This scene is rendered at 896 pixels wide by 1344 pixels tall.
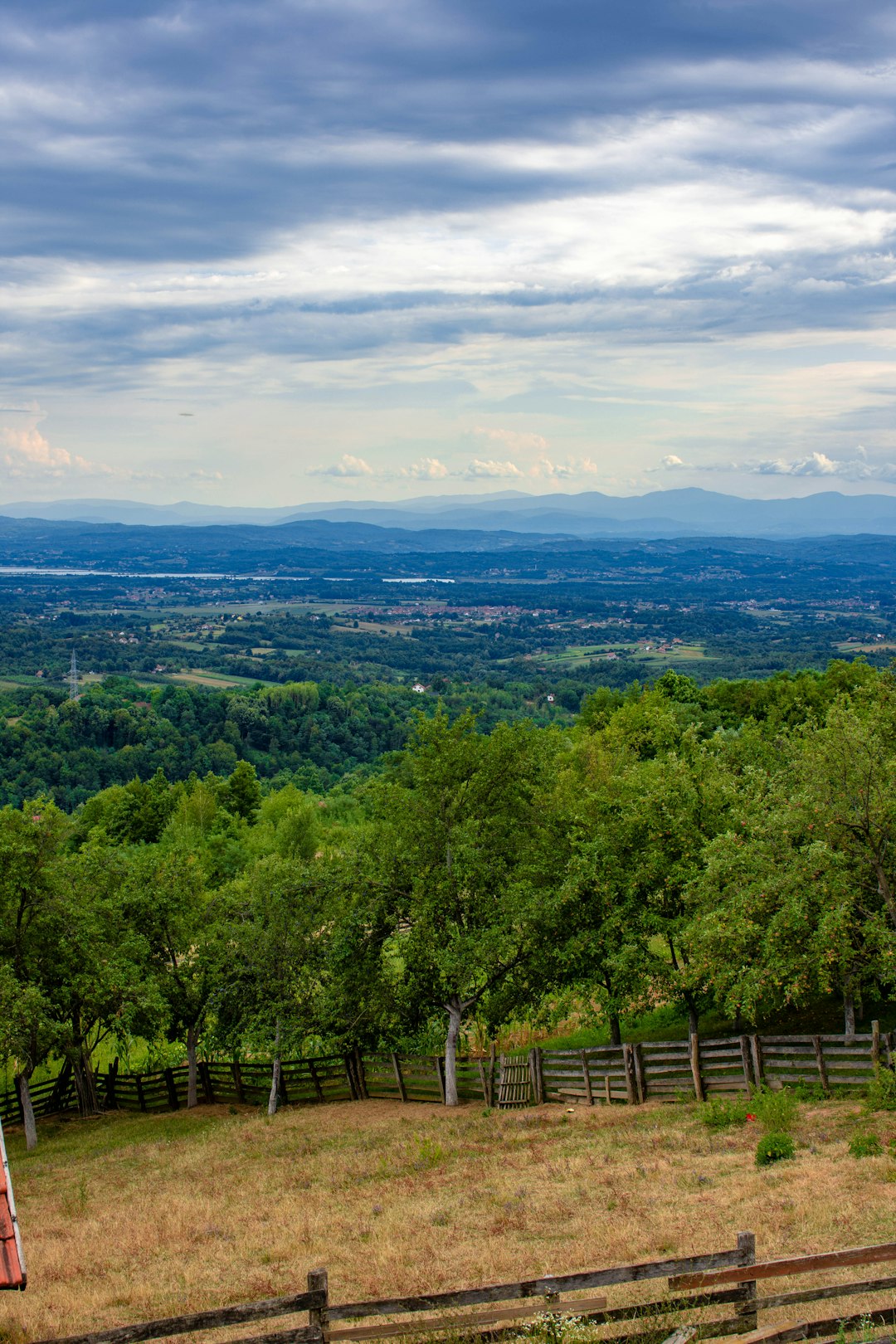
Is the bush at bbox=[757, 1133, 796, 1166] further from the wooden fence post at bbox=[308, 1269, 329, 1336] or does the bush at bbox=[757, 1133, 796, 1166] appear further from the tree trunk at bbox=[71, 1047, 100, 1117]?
the tree trunk at bbox=[71, 1047, 100, 1117]

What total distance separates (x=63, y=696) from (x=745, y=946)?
154270 millimetres

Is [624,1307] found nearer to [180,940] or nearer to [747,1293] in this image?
[747,1293]

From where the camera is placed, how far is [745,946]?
21.1m

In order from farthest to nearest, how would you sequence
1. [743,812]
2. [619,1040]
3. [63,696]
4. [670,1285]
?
[63,696] → [619,1040] → [743,812] → [670,1285]

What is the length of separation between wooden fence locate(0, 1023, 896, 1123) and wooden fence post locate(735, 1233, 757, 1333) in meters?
11.1

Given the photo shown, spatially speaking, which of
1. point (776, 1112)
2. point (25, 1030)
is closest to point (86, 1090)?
point (25, 1030)

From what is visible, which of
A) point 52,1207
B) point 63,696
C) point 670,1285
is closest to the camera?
point 670,1285

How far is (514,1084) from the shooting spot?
84.9 ft

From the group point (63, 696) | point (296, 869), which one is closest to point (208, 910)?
point (296, 869)

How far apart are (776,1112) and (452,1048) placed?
10182 mm

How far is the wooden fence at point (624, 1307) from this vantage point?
8906 mm

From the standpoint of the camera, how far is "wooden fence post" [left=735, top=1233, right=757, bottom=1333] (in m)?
9.09

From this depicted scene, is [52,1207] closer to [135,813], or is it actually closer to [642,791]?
[642,791]

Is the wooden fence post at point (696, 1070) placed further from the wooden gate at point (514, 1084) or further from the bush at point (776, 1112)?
the wooden gate at point (514, 1084)
